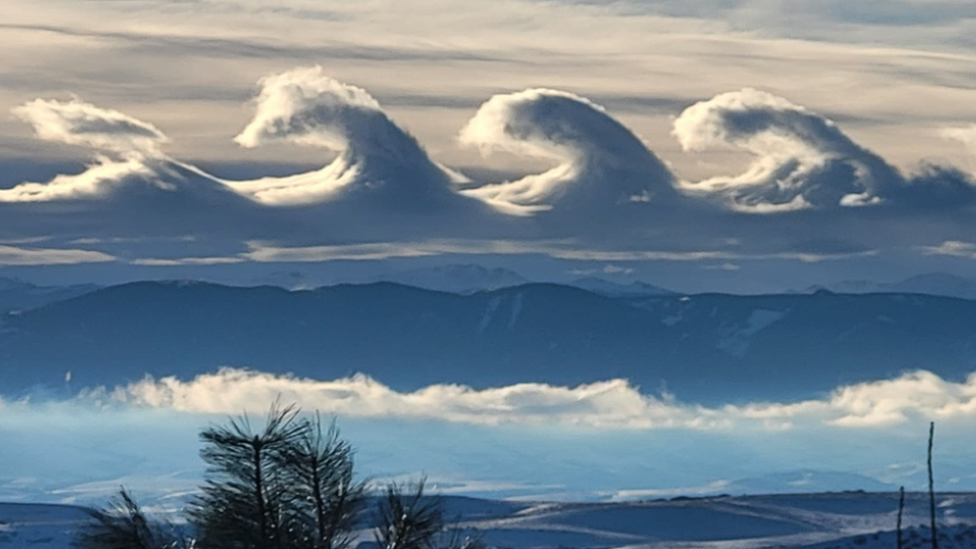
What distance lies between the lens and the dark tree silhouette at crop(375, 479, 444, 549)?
57.3ft

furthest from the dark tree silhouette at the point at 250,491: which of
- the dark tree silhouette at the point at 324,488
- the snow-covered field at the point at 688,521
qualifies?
the snow-covered field at the point at 688,521

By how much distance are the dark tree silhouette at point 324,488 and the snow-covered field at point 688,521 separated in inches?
5067

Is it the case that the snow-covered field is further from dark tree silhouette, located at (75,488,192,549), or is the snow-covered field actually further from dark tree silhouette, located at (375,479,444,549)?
dark tree silhouette, located at (75,488,192,549)

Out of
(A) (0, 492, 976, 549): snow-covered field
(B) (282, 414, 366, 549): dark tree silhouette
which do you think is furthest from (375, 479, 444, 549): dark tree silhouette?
(A) (0, 492, 976, 549): snow-covered field

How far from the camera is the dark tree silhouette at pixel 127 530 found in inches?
686

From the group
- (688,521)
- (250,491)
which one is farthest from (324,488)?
(688,521)

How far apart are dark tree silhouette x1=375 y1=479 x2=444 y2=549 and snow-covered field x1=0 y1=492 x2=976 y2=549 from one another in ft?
423

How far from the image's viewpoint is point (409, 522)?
1747 centimetres

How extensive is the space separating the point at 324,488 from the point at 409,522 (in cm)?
85

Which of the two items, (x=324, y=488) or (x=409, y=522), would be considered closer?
(x=409, y=522)

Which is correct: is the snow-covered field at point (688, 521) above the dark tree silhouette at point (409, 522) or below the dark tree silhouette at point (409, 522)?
above

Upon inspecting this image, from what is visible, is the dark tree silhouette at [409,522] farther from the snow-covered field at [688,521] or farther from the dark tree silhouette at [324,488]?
the snow-covered field at [688,521]

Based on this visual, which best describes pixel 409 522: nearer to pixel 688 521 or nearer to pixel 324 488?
pixel 324 488

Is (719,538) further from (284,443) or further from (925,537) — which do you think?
(284,443)
